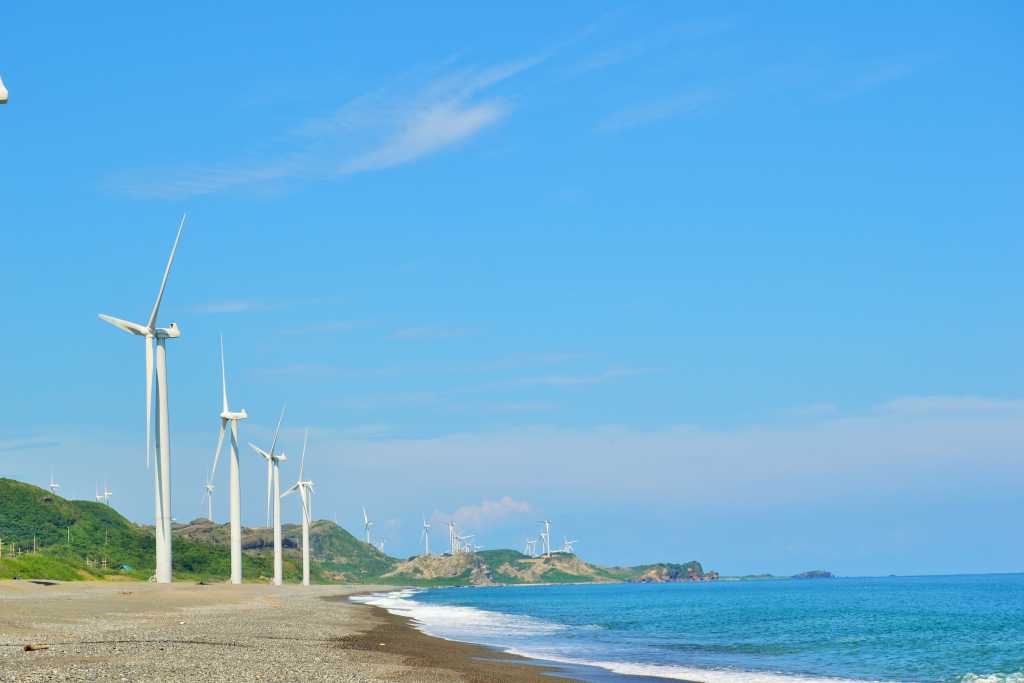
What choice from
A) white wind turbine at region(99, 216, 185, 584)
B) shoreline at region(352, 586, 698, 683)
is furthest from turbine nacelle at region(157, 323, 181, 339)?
shoreline at region(352, 586, 698, 683)

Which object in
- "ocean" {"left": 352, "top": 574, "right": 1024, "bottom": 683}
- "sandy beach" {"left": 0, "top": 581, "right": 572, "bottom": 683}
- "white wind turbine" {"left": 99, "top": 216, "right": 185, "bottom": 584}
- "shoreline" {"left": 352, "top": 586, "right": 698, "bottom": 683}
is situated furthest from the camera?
"white wind turbine" {"left": 99, "top": 216, "right": 185, "bottom": 584}

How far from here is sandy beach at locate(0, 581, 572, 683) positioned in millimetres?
28484

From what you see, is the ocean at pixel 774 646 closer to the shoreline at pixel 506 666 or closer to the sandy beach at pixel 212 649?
the shoreline at pixel 506 666

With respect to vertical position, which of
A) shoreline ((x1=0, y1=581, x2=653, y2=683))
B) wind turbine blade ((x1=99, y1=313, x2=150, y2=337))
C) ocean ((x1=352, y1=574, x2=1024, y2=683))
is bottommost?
ocean ((x1=352, y1=574, x2=1024, y2=683))

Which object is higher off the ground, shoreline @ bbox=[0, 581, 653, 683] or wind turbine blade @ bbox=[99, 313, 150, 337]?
wind turbine blade @ bbox=[99, 313, 150, 337]

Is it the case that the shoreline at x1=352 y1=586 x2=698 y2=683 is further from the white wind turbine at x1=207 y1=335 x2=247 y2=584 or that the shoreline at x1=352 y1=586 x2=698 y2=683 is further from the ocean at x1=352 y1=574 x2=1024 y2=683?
the white wind turbine at x1=207 y1=335 x2=247 y2=584

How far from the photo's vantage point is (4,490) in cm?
19875

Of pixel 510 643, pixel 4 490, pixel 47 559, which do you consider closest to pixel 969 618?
pixel 510 643

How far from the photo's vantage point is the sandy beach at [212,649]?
28.5m

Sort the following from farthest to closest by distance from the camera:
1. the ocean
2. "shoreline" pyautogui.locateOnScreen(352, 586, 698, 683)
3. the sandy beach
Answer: the ocean < "shoreline" pyautogui.locateOnScreen(352, 586, 698, 683) < the sandy beach

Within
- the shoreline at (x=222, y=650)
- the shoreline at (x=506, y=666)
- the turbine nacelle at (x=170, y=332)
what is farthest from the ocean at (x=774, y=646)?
the turbine nacelle at (x=170, y=332)

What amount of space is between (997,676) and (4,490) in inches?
7653

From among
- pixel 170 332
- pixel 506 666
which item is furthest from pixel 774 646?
pixel 170 332

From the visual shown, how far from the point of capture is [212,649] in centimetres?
3600
